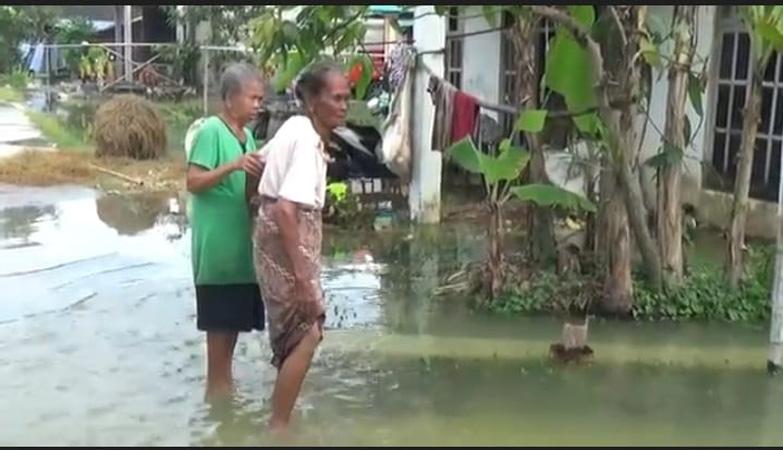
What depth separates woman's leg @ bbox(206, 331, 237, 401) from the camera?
15.5 feet

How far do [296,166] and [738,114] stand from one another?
718cm

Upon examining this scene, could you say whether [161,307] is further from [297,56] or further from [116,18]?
[116,18]

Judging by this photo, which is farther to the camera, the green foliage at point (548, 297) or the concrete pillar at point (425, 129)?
the concrete pillar at point (425, 129)

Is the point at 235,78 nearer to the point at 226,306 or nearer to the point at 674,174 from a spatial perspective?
the point at 226,306

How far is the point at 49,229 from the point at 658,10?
233 inches

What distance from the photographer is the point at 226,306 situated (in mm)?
4586

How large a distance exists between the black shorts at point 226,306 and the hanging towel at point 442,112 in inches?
158

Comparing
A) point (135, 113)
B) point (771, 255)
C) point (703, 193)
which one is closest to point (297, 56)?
point (771, 255)

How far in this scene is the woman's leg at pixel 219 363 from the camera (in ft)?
15.5

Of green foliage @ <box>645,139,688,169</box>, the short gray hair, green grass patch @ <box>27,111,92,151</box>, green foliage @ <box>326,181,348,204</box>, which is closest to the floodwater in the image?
green foliage @ <box>645,139,688,169</box>

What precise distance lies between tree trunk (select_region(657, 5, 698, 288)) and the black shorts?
10.9 feet

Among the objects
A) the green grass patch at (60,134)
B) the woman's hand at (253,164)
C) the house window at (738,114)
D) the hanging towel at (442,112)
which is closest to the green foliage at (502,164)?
the hanging towel at (442,112)

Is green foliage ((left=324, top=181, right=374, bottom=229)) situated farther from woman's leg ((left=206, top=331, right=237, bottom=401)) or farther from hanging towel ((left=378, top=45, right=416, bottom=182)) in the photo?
woman's leg ((left=206, top=331, right=237, bottom=401))

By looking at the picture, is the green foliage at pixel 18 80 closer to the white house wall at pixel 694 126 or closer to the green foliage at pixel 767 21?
the white house wall at pixel 694 126
